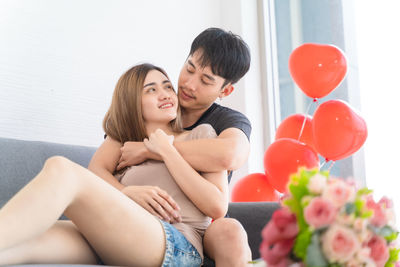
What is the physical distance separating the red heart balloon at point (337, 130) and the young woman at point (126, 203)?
696 millimetres

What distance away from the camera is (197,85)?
1.83 metres

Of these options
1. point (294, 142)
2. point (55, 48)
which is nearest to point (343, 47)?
point (294, 142)

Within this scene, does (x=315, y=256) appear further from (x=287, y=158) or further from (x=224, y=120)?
(x=287, y=158)

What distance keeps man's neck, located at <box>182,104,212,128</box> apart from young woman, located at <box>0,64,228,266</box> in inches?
7.1

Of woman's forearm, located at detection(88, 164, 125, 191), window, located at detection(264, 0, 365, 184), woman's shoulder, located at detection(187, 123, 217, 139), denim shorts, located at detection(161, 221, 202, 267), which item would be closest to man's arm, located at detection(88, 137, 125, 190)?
woman's forearm, located at detection(88, 164, 125, 191)

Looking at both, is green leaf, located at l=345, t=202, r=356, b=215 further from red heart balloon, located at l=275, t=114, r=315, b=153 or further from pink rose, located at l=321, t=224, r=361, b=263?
red heart balloon, located at l=275, t=114, r=315, b=153

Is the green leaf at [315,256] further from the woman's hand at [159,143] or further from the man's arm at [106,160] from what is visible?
the man's arm at [106,160]

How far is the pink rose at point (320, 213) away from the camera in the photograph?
0.61 m

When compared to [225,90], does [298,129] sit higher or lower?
lower

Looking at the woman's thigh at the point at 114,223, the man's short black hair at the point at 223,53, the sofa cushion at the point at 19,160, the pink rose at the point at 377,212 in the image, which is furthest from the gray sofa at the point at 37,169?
the pink rose at the point at 377,212

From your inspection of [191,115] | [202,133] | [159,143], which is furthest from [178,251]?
[191,115]

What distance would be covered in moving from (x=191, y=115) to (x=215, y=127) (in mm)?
225

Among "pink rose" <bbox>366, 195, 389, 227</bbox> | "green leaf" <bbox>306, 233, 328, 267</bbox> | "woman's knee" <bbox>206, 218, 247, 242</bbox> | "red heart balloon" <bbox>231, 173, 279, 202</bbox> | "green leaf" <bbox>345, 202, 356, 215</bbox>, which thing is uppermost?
"green leaf" <bbox>345, 202, 356, 215</bbox>

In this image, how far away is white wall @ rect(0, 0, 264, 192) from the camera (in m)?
2.21
